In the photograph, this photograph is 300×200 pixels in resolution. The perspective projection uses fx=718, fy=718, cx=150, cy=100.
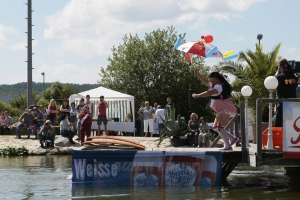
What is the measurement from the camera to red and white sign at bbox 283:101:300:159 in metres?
13.2

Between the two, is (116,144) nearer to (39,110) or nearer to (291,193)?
(291,193)

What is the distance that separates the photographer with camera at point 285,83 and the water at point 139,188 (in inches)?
57.0

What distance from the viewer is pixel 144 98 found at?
151 ft

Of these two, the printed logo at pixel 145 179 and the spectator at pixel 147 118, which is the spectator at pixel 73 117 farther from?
the printed logo at pixel 145 179

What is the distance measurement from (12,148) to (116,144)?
1070 cm

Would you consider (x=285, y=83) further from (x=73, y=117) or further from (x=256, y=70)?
(x=256, y=70)

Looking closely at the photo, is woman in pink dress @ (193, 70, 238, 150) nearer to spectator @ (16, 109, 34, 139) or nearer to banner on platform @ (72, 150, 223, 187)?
banner on platform @ (72, 150, 223, 187)

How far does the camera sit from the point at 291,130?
13227mm

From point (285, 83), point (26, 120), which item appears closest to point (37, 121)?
point (26, 120)

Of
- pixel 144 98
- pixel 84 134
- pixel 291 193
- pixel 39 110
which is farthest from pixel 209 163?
pixel 144 98

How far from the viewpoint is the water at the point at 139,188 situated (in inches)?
500

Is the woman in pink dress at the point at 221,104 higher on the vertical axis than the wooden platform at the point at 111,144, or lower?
higher

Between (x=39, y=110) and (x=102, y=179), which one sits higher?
(x=39, y=110)

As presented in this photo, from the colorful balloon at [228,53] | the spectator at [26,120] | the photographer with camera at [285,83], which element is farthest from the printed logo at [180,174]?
the spectator at [26,120]
